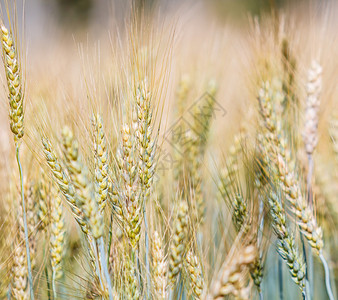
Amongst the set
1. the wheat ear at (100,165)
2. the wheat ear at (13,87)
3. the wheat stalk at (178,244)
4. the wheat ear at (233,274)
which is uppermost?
the wheat ear at (13,87)

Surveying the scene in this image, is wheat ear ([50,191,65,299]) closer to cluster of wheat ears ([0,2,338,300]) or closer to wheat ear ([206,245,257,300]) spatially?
cluster of wheat ears ([0,2,338,300])

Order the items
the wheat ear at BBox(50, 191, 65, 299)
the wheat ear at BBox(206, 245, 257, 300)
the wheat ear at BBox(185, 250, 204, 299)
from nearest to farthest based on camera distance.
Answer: the wheat ear at BBox(206, 245, 257, 300), the wheat ear at BBox(185, 250, 204, 299), the wheat ear at BBox(50, 191, 65, 299)

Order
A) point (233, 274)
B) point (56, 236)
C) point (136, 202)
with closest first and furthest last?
point (233, 274), point (136, 202), point (56, 236)

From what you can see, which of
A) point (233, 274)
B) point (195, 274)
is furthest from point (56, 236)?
point (233, 274)

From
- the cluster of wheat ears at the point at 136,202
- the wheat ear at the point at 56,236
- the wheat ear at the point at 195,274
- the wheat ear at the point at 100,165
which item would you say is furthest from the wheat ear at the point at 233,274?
the wheat ear at the point at 56,236

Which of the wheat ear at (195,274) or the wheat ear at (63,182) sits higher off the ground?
the wheat ear at (63,182)

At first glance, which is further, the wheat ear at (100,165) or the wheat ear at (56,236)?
the wheat ear at (56,236)

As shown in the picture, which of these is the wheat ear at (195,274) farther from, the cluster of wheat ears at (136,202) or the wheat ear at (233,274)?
the wheat ear at (233,274)

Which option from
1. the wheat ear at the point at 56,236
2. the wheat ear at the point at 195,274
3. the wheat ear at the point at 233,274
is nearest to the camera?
the wheat ear at the point at 233,274

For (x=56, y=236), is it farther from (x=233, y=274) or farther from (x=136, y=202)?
(x=233, y=274)

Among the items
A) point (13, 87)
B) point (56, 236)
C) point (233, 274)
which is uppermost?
point (13, 87)

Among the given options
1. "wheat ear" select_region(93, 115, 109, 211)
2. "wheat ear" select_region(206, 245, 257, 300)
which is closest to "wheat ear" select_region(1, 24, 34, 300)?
"wheat ear" select_region(93, 115, 109, 211)

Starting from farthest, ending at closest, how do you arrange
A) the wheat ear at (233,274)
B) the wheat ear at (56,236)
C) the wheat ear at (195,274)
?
the wheat ear at (56,236)
the wheat ear at (195,274)
the wheat ear at (233,274)

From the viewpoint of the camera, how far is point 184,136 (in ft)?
4.13
